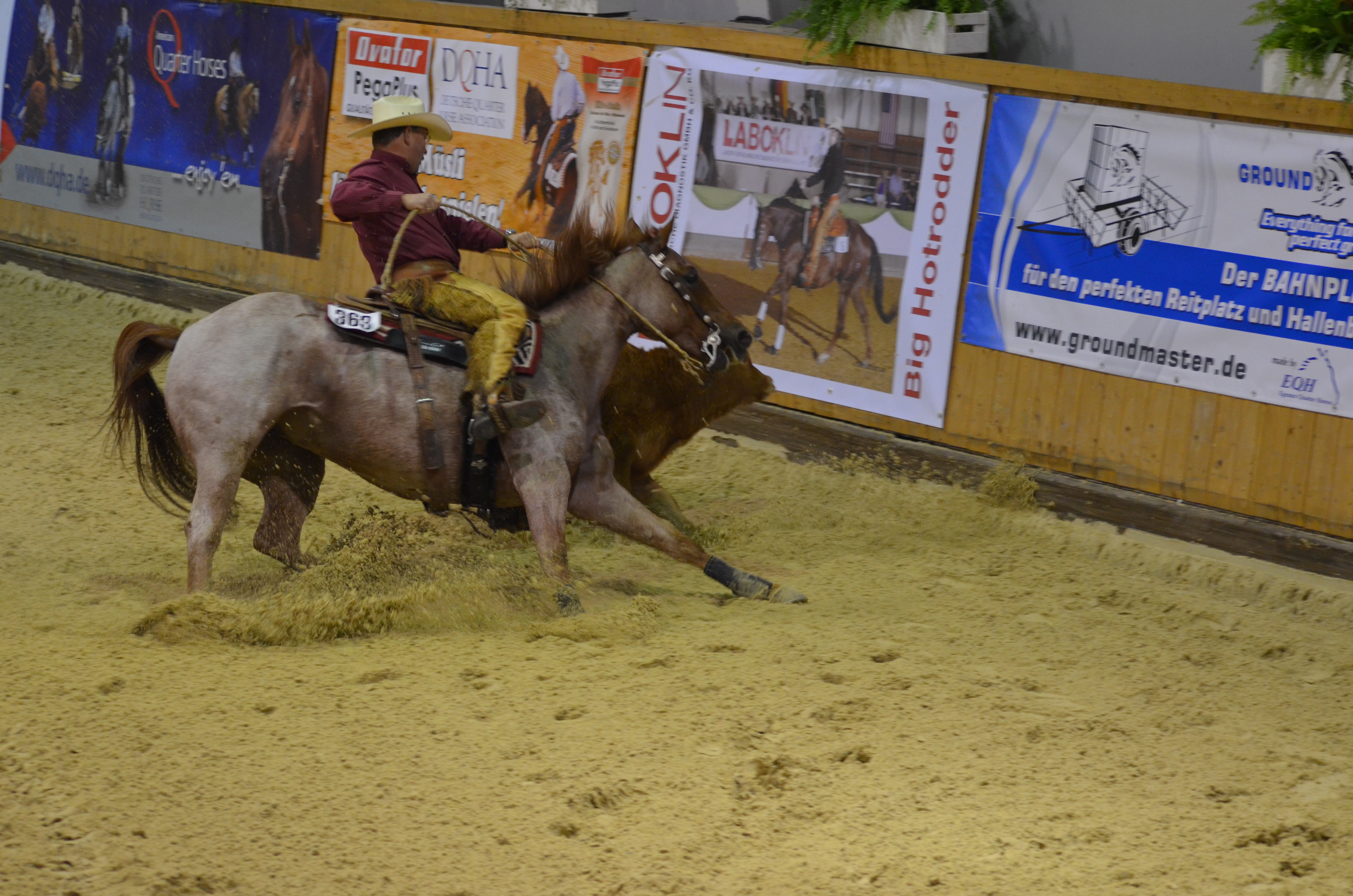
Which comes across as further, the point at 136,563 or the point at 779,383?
the point at 779,383

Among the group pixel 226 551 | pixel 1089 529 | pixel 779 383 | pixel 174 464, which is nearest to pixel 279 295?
pixel 174 464

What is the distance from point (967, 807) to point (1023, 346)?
3926mm

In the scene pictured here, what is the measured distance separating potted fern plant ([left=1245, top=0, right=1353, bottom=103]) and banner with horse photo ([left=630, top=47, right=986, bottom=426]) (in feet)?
5.37

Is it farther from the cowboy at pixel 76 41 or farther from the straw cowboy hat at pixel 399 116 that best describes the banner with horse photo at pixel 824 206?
the cowboy at pixel 76 41

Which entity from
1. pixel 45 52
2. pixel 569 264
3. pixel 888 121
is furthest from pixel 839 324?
pixel 45 52

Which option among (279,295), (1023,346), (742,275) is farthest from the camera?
(742,275)

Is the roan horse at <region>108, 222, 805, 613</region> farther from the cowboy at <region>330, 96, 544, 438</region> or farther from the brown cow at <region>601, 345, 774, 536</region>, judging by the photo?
the brown cow at <region>601, 345, 774, 536</region>

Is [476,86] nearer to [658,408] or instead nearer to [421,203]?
[658,408]

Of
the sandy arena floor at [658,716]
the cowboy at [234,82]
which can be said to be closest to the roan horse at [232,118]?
the cowboy at [234,82]

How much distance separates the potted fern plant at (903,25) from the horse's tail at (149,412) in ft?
14.8

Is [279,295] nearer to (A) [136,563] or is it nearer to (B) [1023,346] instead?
(A) [136,563]

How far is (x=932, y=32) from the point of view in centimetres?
743

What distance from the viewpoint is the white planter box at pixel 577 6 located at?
915 cm

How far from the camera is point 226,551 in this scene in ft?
20.0
